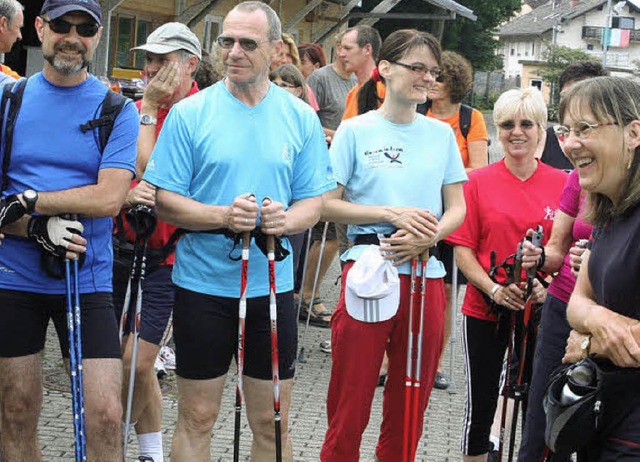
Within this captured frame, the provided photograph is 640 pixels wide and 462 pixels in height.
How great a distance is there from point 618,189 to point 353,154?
1.89m

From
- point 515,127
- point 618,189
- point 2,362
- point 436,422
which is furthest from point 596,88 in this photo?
point 436,422

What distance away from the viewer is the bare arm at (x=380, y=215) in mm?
5535

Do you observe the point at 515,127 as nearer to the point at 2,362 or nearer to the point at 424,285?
the point at 424,285

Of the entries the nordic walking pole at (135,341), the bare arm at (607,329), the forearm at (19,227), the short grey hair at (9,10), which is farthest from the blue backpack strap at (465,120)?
the bare arm at (607,329)

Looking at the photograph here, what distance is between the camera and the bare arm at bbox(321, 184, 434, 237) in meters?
5.54

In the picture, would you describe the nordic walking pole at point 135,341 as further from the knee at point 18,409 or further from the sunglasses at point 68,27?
the sunglasses at point 68,27

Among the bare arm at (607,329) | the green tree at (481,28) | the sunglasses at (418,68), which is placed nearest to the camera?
the bare arm at (607,329)

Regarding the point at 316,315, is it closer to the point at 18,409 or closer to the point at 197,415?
the point at 197,415

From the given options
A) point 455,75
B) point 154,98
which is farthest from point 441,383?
point 154,98

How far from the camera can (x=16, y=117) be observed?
498 cm

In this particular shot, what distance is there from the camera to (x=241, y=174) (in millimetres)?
4988

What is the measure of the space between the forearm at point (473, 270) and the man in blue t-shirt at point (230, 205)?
107 cm

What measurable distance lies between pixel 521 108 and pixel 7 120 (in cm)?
266

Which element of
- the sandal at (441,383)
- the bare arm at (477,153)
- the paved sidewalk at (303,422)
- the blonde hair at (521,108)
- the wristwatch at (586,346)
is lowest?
the paved sidewalk at (303,422)
